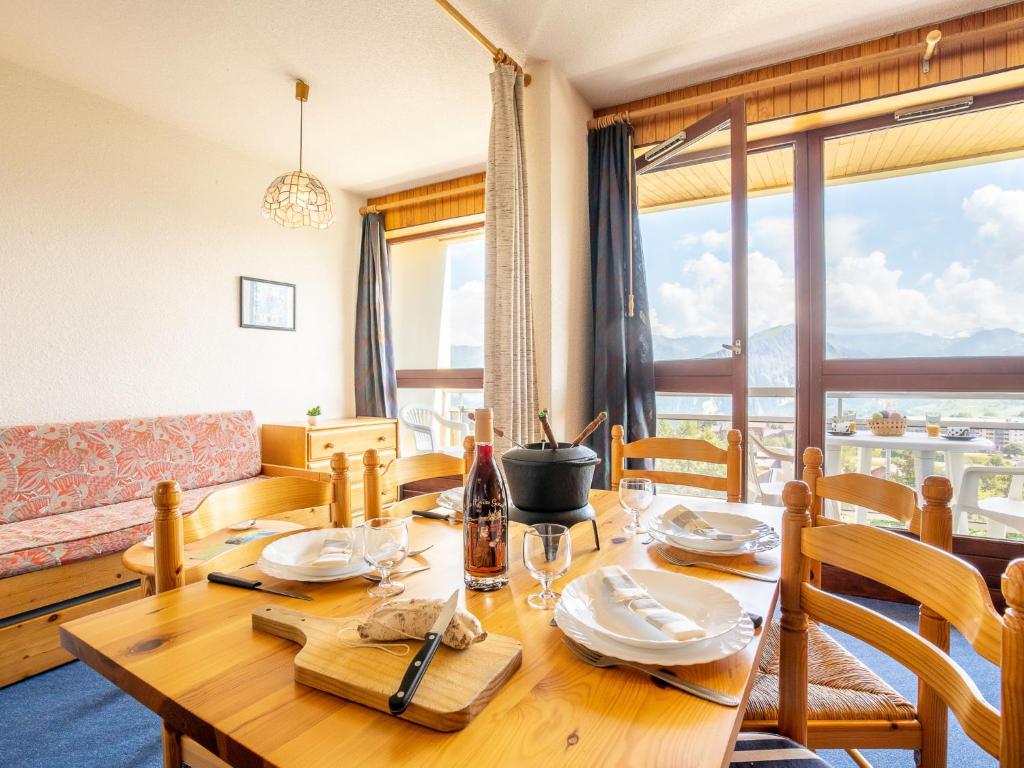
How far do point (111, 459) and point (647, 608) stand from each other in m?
2.95

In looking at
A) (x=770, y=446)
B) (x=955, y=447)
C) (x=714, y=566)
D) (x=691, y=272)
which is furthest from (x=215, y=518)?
(x=955, y=447)

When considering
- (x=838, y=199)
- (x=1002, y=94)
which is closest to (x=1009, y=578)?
(x=838, y=199)

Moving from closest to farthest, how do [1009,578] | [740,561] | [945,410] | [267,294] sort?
[1009,578] < [740,561] < [945,410] < [267,294]

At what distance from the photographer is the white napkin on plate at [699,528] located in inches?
41.5

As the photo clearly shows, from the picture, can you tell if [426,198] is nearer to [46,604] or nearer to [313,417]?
[313,417]

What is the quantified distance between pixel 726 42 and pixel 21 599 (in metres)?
3.64

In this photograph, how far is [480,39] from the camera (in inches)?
85.9

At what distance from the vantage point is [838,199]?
8.52ft

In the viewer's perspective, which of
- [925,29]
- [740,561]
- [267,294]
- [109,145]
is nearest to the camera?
[740,561]

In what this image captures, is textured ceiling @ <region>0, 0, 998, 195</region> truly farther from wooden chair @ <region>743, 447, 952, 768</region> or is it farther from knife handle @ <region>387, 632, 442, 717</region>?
knife handle @ <region>387, 632, 442, 717</region>

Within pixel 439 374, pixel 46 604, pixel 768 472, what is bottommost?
pixel 46 604

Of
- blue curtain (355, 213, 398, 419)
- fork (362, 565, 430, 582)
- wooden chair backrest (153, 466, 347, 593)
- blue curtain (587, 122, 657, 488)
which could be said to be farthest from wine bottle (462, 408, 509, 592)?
blue curtain (355, 213, 398, 419)

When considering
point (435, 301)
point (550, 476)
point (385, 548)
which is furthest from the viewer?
point (435, 301)

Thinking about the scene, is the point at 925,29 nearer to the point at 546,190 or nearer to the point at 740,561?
the point at 546,190
